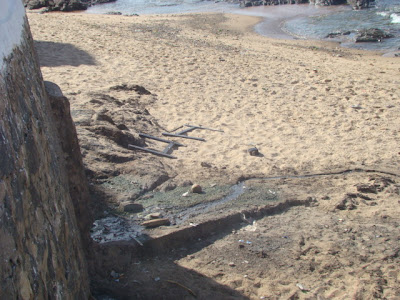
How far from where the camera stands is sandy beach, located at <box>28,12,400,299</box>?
4672 mm

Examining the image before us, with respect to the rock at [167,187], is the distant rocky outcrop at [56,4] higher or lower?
higher

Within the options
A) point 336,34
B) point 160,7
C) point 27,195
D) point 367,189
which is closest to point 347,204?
point 367,189

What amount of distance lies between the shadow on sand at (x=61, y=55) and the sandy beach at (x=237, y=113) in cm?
2

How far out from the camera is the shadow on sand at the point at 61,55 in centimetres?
1001

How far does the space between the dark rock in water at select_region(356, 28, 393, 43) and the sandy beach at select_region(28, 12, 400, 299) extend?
415 centimetres

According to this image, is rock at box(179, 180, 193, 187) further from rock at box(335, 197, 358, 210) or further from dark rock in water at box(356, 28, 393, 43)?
dark rock in water at box(356, 28, 393, 43)

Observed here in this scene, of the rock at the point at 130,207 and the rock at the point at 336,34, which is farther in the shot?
the rock at the point at 336,34

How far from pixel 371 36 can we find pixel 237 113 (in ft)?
37.8

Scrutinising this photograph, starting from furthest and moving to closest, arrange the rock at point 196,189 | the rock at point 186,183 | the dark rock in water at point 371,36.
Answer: the dark rock in water at point 371,36
the rock at point 186,183
the rock at point 196,189

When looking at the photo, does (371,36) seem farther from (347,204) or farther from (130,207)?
(130,207)

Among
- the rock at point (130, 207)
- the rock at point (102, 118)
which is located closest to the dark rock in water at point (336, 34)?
the rock at point (102, 118)

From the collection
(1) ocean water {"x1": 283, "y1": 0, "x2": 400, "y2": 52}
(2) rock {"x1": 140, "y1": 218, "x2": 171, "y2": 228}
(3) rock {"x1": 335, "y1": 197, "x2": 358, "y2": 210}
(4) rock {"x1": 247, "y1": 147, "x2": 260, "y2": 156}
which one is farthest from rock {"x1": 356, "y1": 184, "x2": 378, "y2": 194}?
(1) ocean water {"x1": 283, "y1": 0, "x2": 400, "y2": 52}

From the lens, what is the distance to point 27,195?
193cm

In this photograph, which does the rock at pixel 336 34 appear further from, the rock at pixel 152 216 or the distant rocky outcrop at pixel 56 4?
the rock at pixel 152 216
